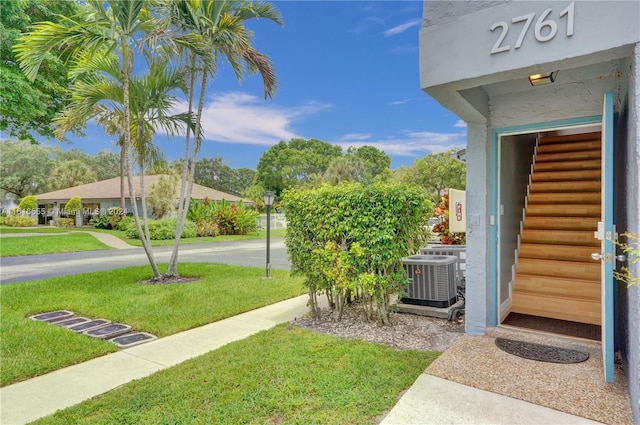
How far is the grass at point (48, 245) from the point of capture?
1382 centimetres

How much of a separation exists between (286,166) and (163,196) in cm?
2589

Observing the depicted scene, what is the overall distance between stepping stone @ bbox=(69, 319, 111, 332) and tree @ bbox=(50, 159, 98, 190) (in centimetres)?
3917

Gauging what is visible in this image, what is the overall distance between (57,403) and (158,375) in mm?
816

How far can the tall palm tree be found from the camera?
7551 millimetres

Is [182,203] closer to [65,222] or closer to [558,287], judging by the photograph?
[558,287]

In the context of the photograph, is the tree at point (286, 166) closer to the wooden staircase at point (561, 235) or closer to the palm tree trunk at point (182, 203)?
the palm tree trunk at point (182, 203)

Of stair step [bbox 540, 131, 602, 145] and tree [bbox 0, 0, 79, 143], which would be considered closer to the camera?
stair step [bbox 540, 131, 602, 145]

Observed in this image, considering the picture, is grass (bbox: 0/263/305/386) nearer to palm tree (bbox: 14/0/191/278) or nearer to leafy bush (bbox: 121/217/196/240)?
palm tree (bbox: 14/0/191/278)

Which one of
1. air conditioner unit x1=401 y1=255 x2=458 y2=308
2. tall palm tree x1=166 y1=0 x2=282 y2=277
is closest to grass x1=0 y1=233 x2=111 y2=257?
tall palm tree x1=166 y1=0 x2=282 y2=277

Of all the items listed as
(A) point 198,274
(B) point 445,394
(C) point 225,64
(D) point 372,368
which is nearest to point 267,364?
(D) point 372,368

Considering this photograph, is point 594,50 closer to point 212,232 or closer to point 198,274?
point 198,274

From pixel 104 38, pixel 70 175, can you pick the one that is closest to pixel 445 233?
pixel 104 38

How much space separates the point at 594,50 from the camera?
2492 millimetres

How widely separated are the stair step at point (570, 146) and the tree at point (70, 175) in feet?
141
